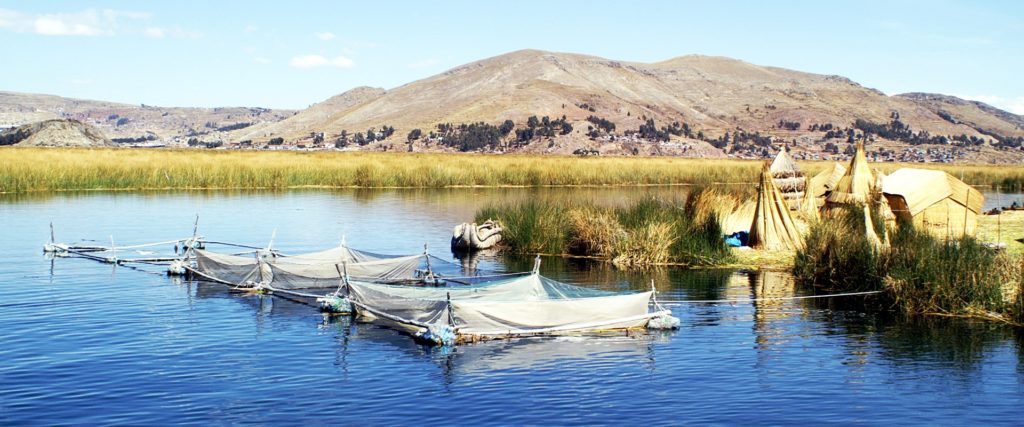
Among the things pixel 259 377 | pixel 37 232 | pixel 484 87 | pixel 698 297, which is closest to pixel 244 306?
pixel 259 377

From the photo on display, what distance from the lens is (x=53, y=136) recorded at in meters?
110

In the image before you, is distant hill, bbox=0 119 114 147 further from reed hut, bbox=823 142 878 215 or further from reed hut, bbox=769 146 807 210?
reed hut, bbox=823 142 878 215

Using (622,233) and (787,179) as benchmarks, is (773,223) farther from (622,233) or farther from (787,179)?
(787,179)

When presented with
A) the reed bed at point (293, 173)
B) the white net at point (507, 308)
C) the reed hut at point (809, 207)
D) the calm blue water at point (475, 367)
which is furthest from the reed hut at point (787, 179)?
the reed bed at point (293, 173)

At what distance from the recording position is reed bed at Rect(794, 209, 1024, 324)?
18641 millimetres

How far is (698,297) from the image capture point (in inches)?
857

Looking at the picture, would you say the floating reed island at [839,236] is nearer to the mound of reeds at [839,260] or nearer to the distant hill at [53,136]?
the mound of reeds at [839,260]

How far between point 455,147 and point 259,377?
138 m

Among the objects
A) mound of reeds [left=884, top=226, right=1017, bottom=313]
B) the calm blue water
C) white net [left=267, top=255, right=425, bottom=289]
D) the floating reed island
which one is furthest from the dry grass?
white net [left=267, top=255, right=425, bottom=289]

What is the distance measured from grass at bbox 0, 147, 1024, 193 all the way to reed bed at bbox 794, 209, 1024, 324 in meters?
38.6

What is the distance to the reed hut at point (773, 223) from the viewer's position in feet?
89.4

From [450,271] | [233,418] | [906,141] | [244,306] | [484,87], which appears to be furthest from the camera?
[484,87]

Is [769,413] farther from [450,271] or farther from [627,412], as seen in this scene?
[450,271]

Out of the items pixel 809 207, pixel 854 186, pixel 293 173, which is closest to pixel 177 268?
pixel 809 207
